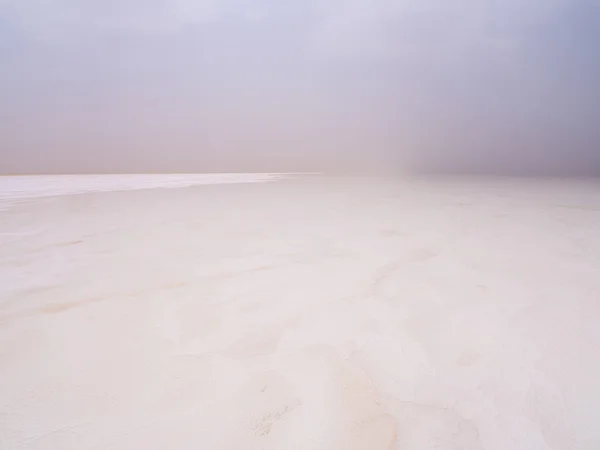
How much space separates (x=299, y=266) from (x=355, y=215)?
1.51 m

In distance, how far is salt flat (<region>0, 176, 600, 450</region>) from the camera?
2.09ft

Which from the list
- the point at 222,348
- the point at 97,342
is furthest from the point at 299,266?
the point at 97,342

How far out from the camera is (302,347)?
88 cm

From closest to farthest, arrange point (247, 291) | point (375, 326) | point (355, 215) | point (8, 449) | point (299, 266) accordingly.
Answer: point (8, 449)
point (375, 326)
point (247, 291)
point (299, 266)
point (355, 215)

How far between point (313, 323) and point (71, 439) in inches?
24.5

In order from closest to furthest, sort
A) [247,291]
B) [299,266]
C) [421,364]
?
1. [421,364]
2. [247,291]
3. [299,266]

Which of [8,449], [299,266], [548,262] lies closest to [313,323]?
[299,266]

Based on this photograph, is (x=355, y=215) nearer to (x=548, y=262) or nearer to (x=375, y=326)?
(x=548, y=262)

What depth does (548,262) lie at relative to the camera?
1.53m

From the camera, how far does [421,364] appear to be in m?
0.82

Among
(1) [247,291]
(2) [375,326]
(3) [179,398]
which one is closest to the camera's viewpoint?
(3) [179,398]

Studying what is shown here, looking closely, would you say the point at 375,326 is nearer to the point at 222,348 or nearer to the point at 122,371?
the point at 222,348

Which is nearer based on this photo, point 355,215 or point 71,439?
point 71,439

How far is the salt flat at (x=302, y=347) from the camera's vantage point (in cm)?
64
